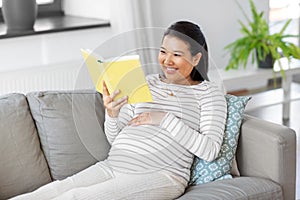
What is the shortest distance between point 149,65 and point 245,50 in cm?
175

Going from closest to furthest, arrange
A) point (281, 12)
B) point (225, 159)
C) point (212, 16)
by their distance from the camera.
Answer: point (225, 159), point (212, 16), point (281, 12)

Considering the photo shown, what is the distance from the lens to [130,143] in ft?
6.78

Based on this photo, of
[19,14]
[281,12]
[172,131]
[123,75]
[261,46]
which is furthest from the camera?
[281,12]

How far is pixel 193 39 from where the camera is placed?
6.96ft

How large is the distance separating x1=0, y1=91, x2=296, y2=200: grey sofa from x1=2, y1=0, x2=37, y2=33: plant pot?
1.25 m

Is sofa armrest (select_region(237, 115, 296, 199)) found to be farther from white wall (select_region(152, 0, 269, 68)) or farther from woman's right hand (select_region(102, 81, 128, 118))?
white wall (select_region(152, 0, 269, 68))

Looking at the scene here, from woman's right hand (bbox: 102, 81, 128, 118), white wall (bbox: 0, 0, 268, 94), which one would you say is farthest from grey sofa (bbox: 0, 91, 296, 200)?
white wall (bbox: 0, 0, 268, 94)

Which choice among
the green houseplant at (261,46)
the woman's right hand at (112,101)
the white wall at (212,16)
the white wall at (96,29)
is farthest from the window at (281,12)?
the woman's right hand at (112,101)

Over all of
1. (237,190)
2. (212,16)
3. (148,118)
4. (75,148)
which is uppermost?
(212,16)

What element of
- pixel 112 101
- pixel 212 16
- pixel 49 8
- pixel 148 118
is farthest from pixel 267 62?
pixel 112 101

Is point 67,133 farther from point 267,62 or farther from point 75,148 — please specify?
point 267,62

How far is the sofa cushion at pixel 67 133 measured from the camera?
7.09 feet

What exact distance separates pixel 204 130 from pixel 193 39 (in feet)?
1.14

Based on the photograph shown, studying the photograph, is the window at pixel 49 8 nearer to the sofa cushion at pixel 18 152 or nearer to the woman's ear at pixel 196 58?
the sofa cushion at pixel 18 152
